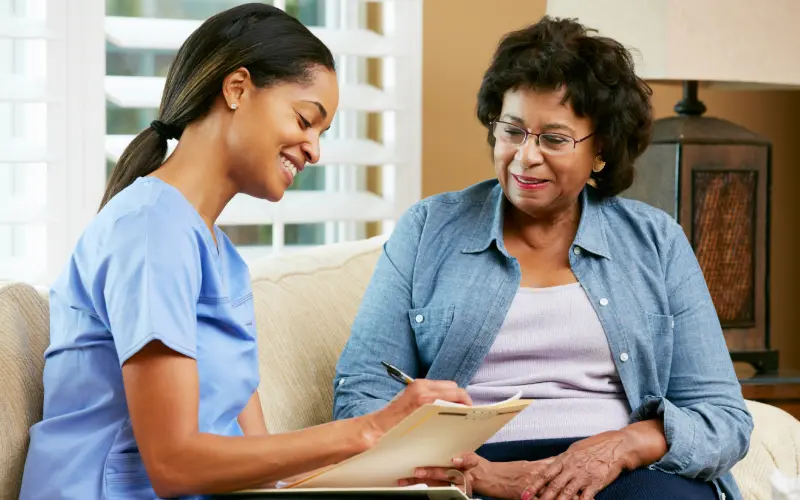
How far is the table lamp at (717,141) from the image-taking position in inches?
94.3

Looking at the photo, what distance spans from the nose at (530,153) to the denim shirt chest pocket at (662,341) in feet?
1.08

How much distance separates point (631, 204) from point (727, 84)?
3.24 feet

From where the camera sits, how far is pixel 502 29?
2.85m

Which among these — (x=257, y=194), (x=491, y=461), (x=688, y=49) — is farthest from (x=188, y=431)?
(x=688, y=49)

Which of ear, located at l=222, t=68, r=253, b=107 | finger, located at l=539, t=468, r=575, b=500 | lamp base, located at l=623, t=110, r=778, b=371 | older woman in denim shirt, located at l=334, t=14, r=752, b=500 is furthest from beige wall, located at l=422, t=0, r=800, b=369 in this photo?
ear, located at l=222, t=68, r=253, b=107

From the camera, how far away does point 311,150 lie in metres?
1.34

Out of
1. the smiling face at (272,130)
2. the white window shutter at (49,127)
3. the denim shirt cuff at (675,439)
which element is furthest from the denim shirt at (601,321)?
the white window shutter at (49,127)

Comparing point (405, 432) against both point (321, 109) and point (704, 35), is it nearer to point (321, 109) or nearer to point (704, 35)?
point (321, 109)

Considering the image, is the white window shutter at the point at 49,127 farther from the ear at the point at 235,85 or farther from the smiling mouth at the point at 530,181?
the ear at the point at 235,85

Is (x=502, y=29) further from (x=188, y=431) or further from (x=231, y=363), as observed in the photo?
(x=188, y=431)

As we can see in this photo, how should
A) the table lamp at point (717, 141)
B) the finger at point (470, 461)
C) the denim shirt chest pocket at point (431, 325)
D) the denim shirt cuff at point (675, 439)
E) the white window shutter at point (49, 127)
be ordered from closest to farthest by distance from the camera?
the finger at point (470, 461), the denim shirt cuff at point (675, 439), the denim shirt chest pocket at point (431, 325), the white window shutter at point (49, 127), the table lamp at point (717, 141)

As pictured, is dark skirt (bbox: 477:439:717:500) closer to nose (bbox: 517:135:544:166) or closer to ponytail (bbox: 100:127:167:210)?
nose (bbox: 517:135:544:166)

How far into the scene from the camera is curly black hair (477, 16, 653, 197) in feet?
6.12

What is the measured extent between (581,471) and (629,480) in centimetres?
10
